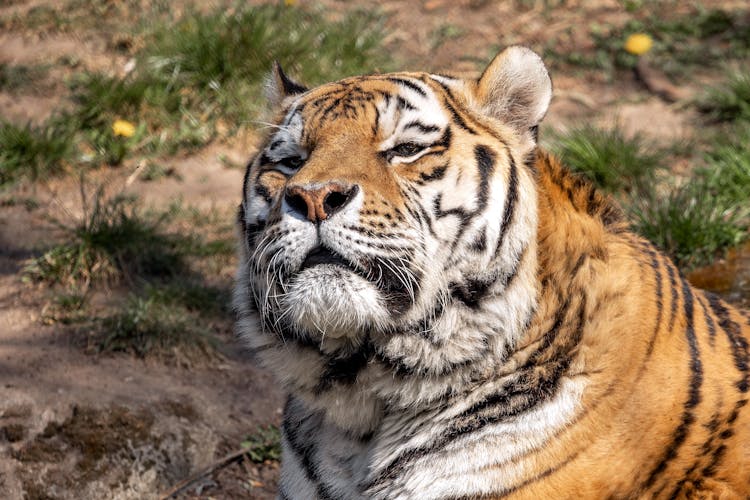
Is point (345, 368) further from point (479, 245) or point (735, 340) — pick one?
point (735, 340)

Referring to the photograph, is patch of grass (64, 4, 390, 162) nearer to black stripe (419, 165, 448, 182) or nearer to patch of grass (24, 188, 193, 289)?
patch of grass (24, 188, 193, 289)

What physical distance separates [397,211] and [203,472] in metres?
1.90

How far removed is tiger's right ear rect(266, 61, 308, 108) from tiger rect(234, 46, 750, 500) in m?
0.44

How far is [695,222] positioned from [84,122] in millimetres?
3921

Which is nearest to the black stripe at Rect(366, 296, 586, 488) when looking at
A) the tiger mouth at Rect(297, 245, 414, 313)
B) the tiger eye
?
the tiger mouth at Rect(297, 245, 414, 313)

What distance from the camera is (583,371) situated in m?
2.72

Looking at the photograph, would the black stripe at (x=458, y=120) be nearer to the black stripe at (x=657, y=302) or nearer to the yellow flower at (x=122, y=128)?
the black stripe at (x=657, y=302)

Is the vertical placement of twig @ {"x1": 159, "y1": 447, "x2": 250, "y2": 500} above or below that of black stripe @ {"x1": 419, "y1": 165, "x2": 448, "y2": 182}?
below

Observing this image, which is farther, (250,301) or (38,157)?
(38,157)

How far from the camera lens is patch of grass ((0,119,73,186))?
5.85m

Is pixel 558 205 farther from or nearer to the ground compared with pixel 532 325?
farther from the ground

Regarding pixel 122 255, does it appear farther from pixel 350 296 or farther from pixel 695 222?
pixel 695 222

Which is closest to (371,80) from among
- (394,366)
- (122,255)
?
(394,366)

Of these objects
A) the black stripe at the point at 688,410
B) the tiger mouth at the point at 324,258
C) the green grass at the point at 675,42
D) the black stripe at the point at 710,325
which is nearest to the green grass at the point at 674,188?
the green grass at the point at 675,42
